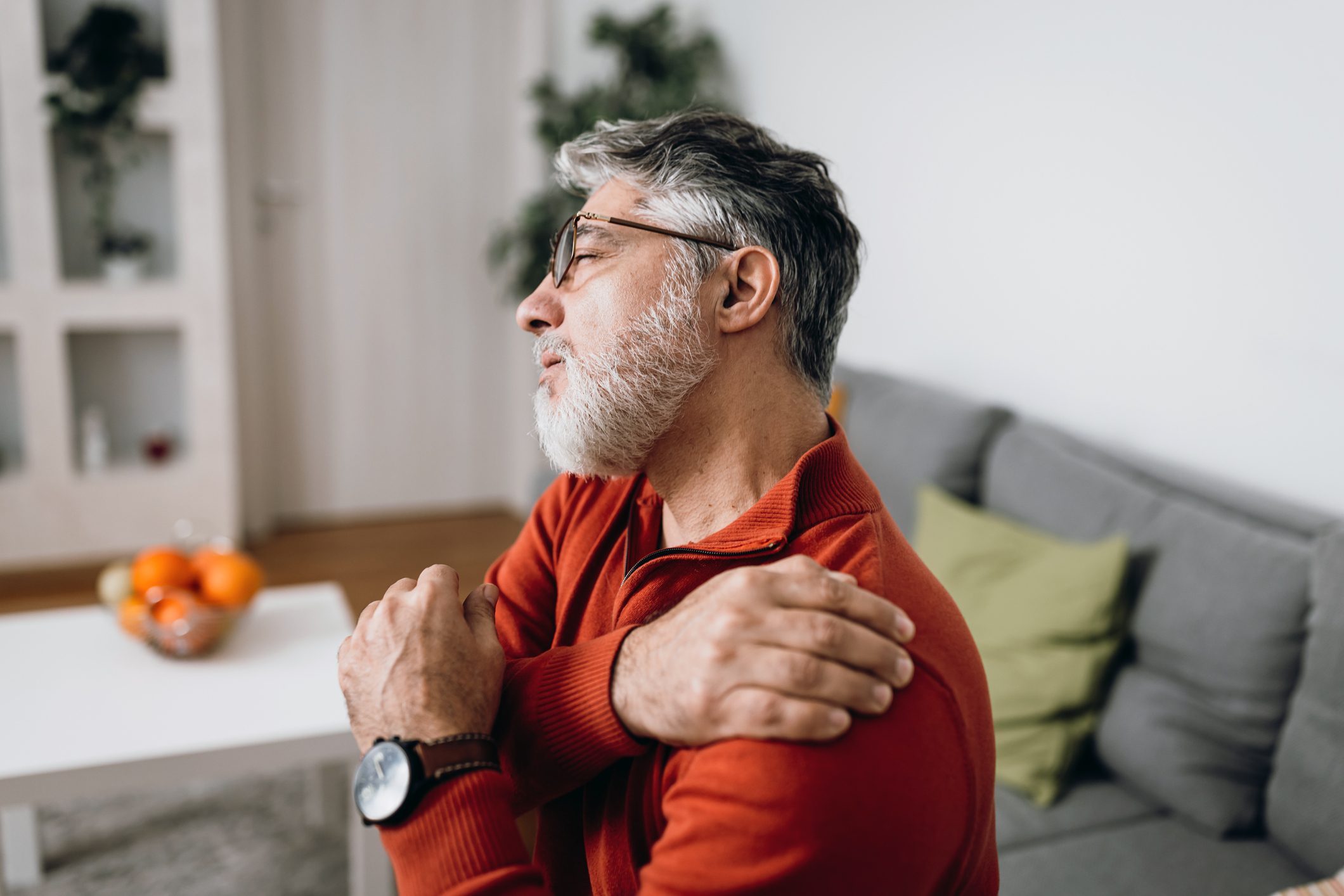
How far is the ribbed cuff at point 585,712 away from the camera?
0.85 meters

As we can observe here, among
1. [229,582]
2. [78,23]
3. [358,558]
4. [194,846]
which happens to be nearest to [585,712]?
[229,582]

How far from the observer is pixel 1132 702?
1596 millimetres

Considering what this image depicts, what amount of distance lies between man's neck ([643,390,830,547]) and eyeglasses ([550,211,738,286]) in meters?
0.17

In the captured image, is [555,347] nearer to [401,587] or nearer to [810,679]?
[401,587]

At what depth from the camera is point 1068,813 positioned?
61.4 inches

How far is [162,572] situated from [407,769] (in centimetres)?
125

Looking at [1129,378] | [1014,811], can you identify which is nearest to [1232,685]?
[1014,811]

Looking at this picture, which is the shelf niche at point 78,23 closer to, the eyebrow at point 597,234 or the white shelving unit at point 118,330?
the white shelving unit at point 118,330

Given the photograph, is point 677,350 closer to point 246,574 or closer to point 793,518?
point 793,518

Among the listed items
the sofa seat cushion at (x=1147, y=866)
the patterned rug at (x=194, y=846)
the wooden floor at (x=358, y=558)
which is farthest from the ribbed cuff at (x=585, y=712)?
the wooden floor at (x=358, y=558)

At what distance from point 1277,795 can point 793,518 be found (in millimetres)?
1006

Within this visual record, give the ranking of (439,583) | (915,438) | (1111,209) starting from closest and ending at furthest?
(439,583) → (1111,209) → (915,438)

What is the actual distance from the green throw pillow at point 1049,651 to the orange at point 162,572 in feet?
4.30

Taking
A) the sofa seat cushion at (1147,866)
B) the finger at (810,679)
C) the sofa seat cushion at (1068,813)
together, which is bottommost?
A: the sofa seat cushion at (1068,813)
